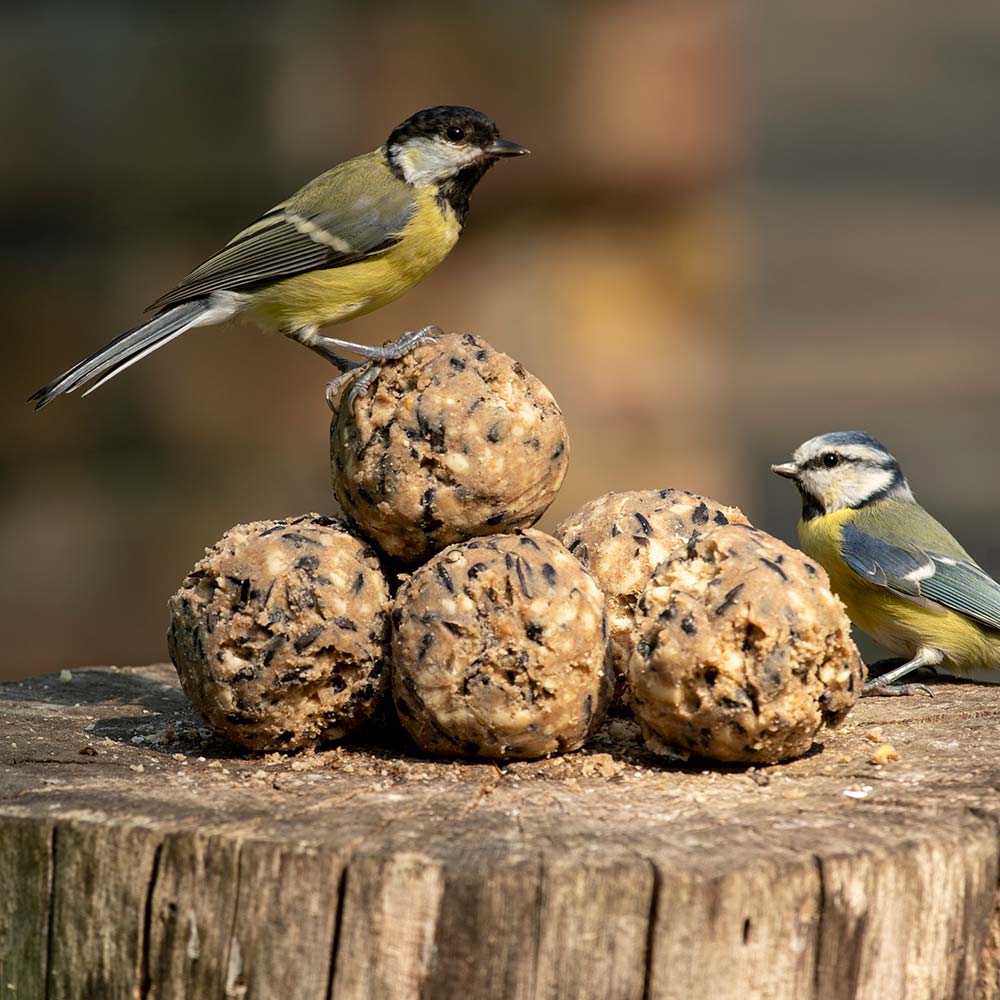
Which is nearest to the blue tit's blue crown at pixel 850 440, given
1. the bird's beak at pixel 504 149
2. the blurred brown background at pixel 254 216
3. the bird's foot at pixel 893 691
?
the bird's foot at pixel 893 691

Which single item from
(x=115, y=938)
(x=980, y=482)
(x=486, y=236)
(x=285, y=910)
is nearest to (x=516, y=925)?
(x=285, y=910)

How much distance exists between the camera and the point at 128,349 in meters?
3.54

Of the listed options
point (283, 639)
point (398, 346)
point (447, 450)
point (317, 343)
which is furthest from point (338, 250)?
point (283, 639)

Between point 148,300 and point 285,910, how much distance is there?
133 inches

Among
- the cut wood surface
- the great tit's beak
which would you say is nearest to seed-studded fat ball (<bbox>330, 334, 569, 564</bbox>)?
the cut wood surface

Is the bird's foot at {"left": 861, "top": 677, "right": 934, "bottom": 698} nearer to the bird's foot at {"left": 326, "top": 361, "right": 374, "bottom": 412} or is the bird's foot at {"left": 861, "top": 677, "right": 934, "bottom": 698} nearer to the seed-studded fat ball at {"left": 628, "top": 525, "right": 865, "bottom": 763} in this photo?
the seed-studded fat ball at {"left": 628, "top": 525, "right": 865, "bottom": 763}

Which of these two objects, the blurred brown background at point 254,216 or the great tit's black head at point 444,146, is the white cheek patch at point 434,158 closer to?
A: the great tit's black head at point 444,146

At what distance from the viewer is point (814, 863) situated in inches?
79.2

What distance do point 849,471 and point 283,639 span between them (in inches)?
80.5

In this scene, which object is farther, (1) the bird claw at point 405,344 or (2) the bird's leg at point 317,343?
(2) the bird's leg at point 317,343

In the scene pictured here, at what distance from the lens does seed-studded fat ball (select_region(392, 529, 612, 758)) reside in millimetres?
2457

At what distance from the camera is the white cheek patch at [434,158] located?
12.5 feet

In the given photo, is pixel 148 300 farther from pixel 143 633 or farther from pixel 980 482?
pixel 980 482

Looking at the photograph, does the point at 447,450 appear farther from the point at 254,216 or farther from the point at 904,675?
the point at 254,216
